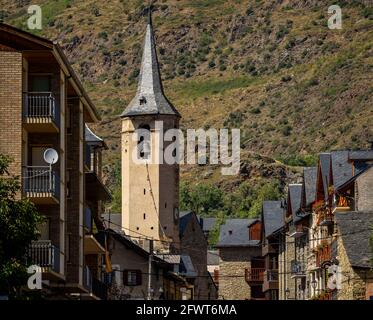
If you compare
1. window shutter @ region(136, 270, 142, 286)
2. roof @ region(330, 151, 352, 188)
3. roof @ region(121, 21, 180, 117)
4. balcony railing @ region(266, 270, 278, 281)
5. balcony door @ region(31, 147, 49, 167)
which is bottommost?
window shutter @ region(136, 270, 142, 286)

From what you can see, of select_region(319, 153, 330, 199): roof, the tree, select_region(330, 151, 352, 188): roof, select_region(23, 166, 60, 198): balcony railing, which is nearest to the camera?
the tree

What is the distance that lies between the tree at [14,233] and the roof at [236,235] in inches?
4069

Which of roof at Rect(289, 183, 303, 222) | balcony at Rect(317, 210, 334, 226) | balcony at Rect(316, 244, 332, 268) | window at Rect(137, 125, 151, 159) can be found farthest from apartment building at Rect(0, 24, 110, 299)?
window at Rect(137, 125, 151, 159)

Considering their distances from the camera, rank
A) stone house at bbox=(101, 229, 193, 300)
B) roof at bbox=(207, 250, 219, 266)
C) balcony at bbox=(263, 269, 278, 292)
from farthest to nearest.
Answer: roof at bbox=(207, 250, 219, 266) → balcony at bbox=(263, 269, 278, 292) → stone house at bbox=(101, 229, 193, 300)

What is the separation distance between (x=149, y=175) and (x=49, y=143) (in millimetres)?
116744

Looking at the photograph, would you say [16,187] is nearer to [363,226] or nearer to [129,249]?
[363,226]

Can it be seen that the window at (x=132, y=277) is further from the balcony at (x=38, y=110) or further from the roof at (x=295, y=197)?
the balcony at (x=38, y=110)

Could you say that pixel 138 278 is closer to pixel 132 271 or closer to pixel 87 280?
pixel 132 271

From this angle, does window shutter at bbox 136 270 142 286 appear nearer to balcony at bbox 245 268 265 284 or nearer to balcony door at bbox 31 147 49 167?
balcony at bbox 245 268 265 284

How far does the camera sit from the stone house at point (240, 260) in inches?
5620

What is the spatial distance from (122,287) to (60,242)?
43887 millimetres

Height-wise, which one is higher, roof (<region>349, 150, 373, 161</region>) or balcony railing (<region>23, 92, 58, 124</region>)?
roof (<region>349, 150, 373, 161</region>)

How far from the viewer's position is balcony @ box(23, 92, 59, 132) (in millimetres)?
55250

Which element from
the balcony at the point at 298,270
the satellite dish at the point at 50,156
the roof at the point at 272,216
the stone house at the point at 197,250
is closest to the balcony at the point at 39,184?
the satellite dish at the point at 50,156
